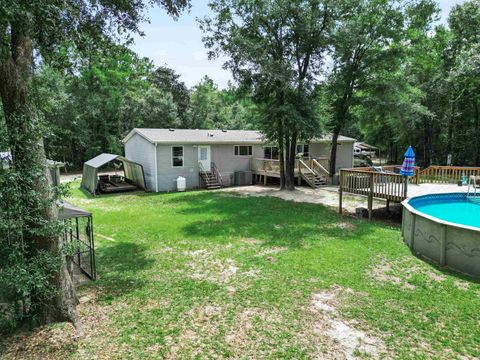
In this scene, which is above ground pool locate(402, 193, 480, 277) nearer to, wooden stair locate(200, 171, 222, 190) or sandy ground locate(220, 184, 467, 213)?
sandy ground locate(220, 184, 467, 213)

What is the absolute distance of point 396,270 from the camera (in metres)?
6.87

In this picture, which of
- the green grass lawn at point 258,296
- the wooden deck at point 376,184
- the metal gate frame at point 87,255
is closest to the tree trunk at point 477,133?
the wooden deck at point 376,184

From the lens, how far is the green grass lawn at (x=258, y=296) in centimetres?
431

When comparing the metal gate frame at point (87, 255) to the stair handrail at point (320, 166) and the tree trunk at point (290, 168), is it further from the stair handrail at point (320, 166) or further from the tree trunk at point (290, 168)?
the stair handrail at point (320, 166)

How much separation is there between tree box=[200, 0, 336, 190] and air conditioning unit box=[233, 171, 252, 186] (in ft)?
14.0

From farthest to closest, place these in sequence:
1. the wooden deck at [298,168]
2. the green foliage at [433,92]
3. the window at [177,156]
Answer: the wooden deck at [298,168]
the green foliage at [433,92]
the window at [177,156]

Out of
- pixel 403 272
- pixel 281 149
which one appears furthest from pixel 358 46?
pixel 403 272

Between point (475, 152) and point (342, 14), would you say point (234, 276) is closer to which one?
point (342, 14)

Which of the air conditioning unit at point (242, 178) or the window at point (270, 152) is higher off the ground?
the window at point (270, 152)

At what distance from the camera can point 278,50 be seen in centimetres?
1706

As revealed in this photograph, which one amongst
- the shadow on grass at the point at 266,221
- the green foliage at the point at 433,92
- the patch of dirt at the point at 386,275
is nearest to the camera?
the patch of dirt at the point at 386,275

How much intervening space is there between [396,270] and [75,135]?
1141 inches

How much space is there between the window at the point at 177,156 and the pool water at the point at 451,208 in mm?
12765

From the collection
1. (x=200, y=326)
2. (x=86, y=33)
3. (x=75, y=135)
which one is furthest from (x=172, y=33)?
(x=75, y=135)
